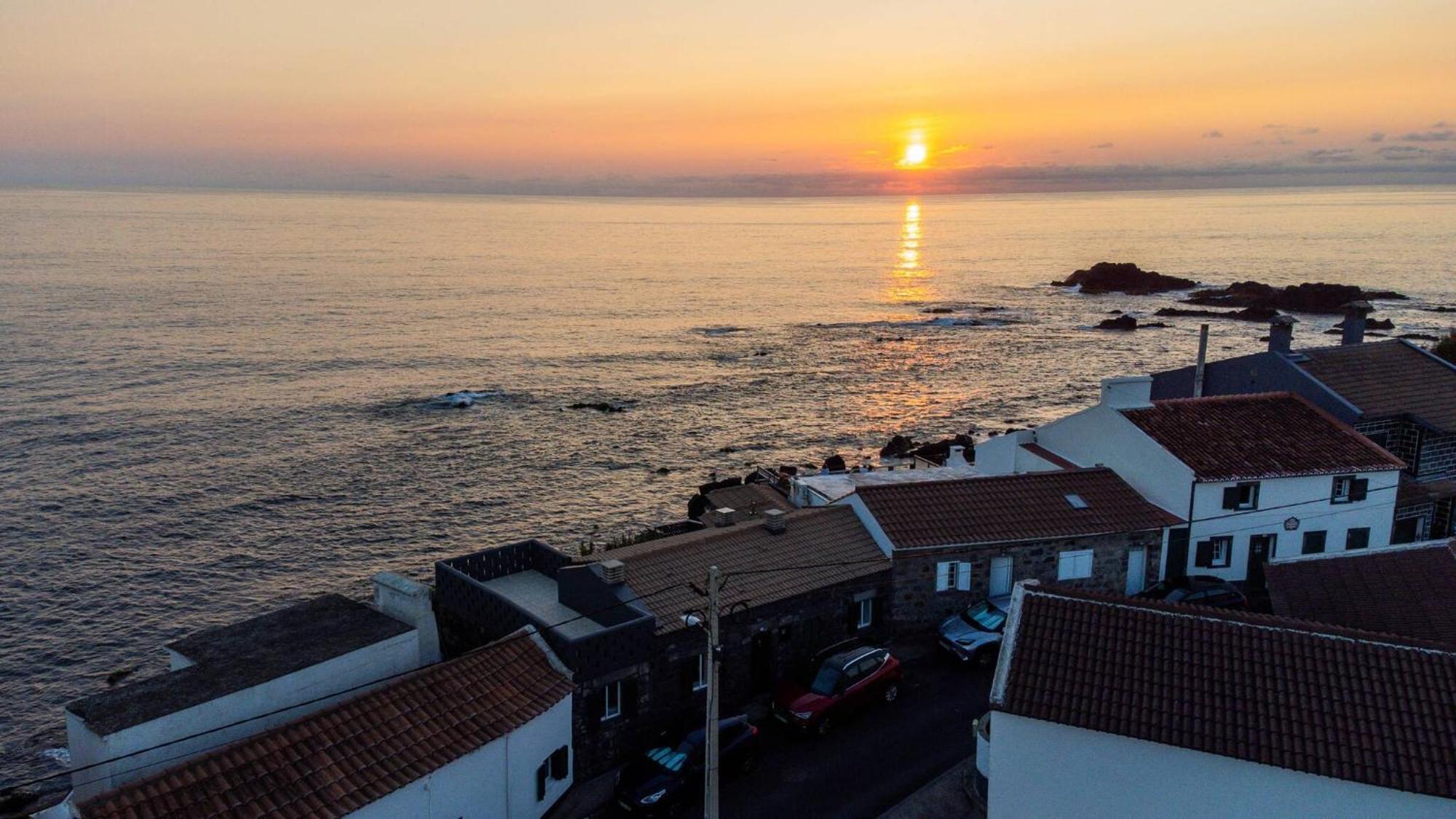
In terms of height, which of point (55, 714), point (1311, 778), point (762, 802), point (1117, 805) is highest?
point (1311, 778)

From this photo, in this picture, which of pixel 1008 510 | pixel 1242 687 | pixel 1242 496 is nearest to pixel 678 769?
pixel 1242 687

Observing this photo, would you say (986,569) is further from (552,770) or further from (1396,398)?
(1396,398)

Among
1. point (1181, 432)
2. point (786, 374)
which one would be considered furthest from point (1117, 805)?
point (786, 374)

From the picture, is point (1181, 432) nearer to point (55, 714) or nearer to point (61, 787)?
point (61, 787)

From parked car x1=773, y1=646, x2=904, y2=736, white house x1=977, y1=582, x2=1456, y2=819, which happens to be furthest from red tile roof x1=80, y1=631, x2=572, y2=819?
white house x1=977, y1=582, x2=1456, y2=819

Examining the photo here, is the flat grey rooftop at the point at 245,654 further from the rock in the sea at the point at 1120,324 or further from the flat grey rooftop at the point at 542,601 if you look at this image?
the rock in the sea at the point at 1120,324

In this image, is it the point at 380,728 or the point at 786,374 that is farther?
the point at 786,374

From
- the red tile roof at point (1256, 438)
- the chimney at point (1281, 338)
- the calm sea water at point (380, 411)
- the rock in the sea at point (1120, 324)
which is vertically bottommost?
the calm sea water at point (380, 411)

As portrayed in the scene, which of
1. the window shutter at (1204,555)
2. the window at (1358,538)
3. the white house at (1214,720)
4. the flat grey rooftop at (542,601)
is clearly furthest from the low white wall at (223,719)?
the window at (1358,538)
